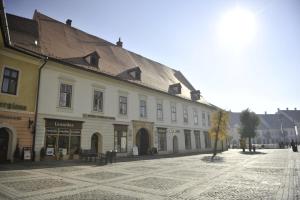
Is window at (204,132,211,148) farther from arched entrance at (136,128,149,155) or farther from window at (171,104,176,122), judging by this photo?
arched entrance at (136,128,149,155)

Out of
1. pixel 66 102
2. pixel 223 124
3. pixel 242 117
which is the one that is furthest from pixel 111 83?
pixel 242 117

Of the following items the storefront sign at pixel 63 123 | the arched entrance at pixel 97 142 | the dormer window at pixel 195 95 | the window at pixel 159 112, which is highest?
the dormer window at pixel 195 95

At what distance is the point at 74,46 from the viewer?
76.3 ft

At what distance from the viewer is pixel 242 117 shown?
156 feet

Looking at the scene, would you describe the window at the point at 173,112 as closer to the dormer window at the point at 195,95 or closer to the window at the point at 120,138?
the dormer window at the point at 195,95

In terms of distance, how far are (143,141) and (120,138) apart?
4811 mm

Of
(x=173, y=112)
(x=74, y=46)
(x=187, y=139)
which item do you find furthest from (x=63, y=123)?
(x=187, y=139)

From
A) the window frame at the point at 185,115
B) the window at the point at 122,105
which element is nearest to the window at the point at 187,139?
the window frame at the point at 185,115

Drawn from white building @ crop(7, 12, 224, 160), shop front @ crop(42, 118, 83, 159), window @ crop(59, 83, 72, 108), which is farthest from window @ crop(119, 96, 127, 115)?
window @ crop(59, 83, 72, 108)

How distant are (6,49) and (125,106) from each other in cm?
1208

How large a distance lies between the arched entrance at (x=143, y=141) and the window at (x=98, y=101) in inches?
257

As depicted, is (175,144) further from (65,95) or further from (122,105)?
(65,95)

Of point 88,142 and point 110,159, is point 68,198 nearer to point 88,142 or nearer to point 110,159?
point 110,159

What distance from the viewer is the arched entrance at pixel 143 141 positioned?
2675 centimetres
